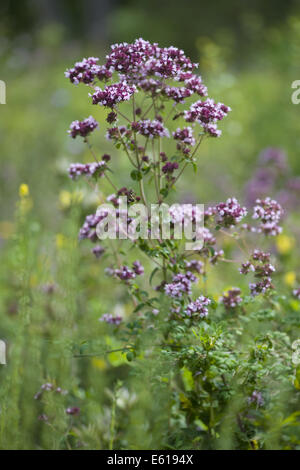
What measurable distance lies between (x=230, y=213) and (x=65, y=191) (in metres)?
1.87

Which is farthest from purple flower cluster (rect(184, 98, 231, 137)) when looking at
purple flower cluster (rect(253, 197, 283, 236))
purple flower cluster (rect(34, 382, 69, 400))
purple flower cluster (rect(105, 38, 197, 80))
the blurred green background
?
purple flower cluster (rect(34, 382, 69, 400))

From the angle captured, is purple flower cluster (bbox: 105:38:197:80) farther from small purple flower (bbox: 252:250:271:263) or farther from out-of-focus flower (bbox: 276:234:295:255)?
out-of-focus flower (bbox: 276:234:295:255)

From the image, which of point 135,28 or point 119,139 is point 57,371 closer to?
point 119,139

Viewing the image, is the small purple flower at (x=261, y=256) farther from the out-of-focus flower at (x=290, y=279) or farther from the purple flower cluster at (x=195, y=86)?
the out-of-focus flower at (x=290, y=279)

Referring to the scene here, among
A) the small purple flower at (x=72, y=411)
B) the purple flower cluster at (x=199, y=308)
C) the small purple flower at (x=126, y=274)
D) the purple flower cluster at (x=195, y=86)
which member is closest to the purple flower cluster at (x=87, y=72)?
the purple flower cluster at (x=195, y=86)

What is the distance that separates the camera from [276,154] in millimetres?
3424

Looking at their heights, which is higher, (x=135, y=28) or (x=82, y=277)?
(x=135, y=28)

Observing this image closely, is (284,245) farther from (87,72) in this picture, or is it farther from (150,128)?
(87,72)

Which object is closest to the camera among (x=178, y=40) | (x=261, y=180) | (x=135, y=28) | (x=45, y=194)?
(x=261, y=180)

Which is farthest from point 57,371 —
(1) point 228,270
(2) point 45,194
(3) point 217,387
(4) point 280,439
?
(2) point 45,194

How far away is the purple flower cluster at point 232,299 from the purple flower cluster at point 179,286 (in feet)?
0.55

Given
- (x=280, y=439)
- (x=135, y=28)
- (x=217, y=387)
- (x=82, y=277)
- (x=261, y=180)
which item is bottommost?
(x=280, y=439)

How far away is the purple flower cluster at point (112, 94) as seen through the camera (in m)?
1.37

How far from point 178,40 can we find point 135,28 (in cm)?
157
